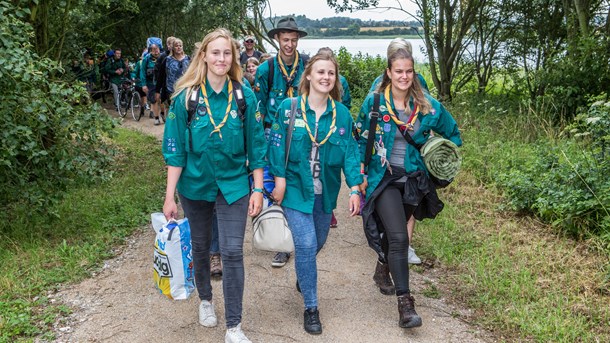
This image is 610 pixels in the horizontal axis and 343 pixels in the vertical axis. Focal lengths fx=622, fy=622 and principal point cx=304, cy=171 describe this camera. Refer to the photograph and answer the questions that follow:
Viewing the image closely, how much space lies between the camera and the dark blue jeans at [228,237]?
4.04m

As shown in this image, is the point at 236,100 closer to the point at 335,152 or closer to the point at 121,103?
the point at 335,152

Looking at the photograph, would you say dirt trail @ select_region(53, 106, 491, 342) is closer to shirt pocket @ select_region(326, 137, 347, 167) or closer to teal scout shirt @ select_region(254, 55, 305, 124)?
shirt pocket @ select_region(326, 137, 347, 167)

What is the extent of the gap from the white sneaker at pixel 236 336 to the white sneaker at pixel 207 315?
1.15 ft

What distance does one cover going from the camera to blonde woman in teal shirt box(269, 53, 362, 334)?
14.2 ft

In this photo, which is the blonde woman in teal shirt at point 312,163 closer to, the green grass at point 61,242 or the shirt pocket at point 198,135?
the shirt pocket at point 198,135

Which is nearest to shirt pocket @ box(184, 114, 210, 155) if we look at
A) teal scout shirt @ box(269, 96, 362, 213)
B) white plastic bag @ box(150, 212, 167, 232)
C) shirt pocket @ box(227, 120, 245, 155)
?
shirt pocket @ box(227, 120, 245, 155)

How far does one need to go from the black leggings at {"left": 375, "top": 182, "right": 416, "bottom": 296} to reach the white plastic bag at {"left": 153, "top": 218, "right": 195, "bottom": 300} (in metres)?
1.41

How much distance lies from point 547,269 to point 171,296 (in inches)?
125

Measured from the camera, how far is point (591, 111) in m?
6.47

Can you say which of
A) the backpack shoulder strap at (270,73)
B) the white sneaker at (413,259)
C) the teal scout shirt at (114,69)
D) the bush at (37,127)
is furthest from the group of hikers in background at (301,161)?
the teal scout shirt at (114,69)

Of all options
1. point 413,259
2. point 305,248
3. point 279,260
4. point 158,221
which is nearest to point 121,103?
point 279,260

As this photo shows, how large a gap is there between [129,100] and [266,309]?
42.2ft

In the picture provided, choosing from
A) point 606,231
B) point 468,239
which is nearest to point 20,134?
point 468,239

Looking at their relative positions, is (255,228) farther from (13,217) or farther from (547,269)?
(13,217)
